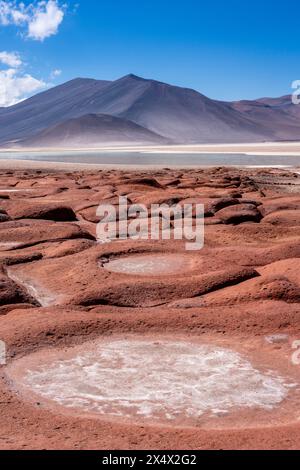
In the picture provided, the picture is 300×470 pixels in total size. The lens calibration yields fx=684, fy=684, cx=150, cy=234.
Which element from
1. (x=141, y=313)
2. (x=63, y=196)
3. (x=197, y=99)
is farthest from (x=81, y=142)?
(x=141, y=313)

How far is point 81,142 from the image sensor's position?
12319cm

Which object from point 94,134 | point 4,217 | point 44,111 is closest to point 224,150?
point 4,217

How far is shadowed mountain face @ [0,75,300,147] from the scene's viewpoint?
132875 mm

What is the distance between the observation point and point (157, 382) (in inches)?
150

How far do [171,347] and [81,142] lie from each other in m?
121

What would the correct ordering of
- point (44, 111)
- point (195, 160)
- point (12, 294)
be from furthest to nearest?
point (44, 111) → point (195, 160) → point (12, 294)

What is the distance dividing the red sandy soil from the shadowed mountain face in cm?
11502

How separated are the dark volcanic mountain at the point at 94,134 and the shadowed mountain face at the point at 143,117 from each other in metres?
0.19

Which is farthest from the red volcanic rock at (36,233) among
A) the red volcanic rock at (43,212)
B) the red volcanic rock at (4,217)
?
the red volcanic rock at (43,212)

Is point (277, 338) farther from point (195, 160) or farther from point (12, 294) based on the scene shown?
point (195, 160)

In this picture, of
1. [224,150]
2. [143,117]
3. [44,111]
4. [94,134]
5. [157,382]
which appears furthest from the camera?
[44,111]

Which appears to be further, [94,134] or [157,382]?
[94,134]

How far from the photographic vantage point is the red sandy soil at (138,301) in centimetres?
319

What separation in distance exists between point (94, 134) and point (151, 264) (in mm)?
124169
